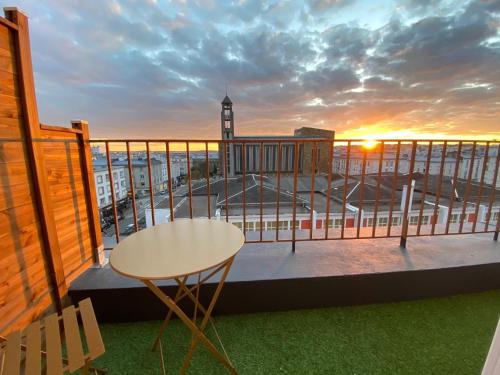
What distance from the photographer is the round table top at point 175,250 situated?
32.7 inches

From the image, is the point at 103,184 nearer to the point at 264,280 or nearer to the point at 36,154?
the point at 36,154

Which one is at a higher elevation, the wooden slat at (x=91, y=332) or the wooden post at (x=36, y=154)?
the wooden post at (x=36, y=154)

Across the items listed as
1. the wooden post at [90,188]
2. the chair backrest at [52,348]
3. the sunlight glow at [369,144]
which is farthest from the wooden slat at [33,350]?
the sunlight glow at [369,144]

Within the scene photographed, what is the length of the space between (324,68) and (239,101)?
762cm

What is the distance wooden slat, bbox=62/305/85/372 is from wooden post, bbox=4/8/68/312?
0.74 m

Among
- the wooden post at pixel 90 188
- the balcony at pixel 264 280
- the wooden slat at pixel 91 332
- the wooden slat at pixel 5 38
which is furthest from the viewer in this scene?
the wooden post at pixel 90 188

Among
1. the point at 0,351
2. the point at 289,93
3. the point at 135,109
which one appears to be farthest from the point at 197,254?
the point at 289,93

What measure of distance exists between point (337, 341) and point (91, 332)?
5.07 ft

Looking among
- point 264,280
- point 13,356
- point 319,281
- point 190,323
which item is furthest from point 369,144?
point 13,356

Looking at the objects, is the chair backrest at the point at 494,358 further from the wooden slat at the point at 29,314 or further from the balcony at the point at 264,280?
the wooden slat at the point at 29,314

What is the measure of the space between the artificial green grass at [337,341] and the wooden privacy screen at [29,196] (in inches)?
22.9

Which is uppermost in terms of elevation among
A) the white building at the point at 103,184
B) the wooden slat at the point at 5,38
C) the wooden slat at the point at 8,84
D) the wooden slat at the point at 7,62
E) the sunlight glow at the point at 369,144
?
Answer: the wooden slat at the point at 5,38

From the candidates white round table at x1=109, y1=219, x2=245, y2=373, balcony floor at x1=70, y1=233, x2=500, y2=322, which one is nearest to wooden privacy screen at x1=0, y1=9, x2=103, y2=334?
balcony floor at x1=70, y1=233, x2=500, y2=322

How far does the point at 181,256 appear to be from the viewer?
3.10ft
